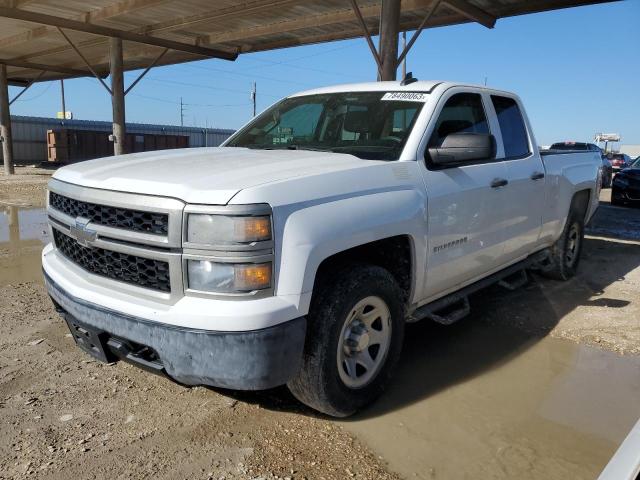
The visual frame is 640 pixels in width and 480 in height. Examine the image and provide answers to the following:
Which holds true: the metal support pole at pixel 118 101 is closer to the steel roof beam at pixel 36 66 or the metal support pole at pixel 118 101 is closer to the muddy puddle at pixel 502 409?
the steel roof beam at pixel 36 66

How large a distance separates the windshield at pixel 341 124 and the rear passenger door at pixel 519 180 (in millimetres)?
1078

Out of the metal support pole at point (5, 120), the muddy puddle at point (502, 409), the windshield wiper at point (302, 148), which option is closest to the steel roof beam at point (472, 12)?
the windshield wiper at point (302, 148)

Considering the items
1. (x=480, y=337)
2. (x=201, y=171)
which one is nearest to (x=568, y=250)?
(x=480, y=337)

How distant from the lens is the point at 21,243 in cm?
737

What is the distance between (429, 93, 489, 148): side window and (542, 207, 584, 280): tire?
2.10 m

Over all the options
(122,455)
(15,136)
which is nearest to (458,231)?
(122,455)

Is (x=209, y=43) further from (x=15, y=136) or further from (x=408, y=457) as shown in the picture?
(x=15, y=136)

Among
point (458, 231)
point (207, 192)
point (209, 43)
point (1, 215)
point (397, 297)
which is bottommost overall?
point (1, 215)

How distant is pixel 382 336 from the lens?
3.07m

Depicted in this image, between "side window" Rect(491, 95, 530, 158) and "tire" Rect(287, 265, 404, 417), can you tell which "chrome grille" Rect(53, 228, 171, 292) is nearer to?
"tire" Rect(287, 265, 404, 417)

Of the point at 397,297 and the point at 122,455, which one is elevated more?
the point at 397,297

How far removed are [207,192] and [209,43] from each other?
46.0 feet

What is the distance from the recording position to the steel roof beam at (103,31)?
11438 millimetres

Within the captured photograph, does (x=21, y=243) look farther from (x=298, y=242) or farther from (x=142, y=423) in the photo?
(x=298, y=242)
